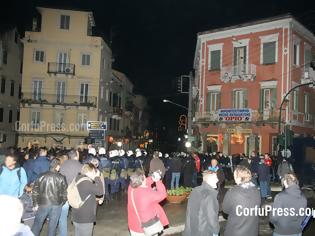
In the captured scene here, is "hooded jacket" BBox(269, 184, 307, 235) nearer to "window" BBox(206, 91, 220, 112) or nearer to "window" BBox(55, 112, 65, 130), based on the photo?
"window" BBox(206, 91, 220, 112)

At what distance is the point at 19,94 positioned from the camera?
159 feet

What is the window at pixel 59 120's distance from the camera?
45.0 metres

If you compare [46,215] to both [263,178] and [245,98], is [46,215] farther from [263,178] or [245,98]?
[245,98]

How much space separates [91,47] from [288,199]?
40.4m

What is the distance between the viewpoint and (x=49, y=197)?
848 centimetres

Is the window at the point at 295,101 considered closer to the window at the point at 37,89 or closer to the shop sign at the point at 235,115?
the shop sign at the point at 235,115

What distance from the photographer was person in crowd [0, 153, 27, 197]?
893cm

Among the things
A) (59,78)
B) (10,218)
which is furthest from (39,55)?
(10,218)

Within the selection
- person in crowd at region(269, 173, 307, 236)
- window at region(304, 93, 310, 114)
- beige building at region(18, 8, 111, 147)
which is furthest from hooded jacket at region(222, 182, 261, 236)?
beige building at region(18, 8, 111, 147)

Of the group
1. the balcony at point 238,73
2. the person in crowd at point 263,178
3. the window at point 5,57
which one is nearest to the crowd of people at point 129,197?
the person in crowd at point 263,178

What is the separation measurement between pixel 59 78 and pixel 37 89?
2.48 metres

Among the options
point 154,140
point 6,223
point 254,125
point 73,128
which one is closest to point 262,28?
point 254,125

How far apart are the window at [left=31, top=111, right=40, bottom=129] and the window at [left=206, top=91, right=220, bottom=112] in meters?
18.2

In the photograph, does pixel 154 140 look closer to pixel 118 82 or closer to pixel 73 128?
pixel 118 82
